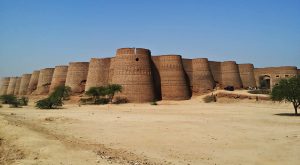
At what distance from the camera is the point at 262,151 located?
8.88 metres

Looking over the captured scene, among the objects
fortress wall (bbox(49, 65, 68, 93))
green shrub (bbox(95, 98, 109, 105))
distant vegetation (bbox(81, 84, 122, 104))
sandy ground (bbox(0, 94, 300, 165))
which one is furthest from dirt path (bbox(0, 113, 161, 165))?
fortress wall (bbox(49, 65, 68, 93))

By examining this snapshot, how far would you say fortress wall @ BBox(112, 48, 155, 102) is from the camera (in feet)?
102

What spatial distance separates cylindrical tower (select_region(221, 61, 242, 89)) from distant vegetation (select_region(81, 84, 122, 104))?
1516 centimetres

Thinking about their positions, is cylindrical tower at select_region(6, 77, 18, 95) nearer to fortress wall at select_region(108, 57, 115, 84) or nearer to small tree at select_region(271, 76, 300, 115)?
fortress wall at select_region(108, 57, 115, 84)

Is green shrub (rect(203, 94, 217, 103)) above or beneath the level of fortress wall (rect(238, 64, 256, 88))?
beneath

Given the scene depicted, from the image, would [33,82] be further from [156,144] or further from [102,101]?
[156,144]

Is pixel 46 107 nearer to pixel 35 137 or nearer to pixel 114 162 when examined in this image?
pixel 35 137

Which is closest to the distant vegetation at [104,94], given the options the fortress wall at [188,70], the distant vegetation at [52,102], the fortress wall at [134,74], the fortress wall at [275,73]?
the fortress wall at [134,74]

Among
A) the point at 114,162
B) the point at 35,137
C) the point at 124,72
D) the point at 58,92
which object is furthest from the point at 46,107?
the point at 114,162

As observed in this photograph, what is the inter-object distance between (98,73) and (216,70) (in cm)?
1448

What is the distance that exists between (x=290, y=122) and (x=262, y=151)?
23.0 feet

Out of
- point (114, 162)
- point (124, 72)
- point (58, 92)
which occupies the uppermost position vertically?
point (124, 72)

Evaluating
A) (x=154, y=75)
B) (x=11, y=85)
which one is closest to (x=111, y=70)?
(x=154, y=75)

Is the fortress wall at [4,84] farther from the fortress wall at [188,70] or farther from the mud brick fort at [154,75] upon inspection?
the fortress wall at [188,70]
